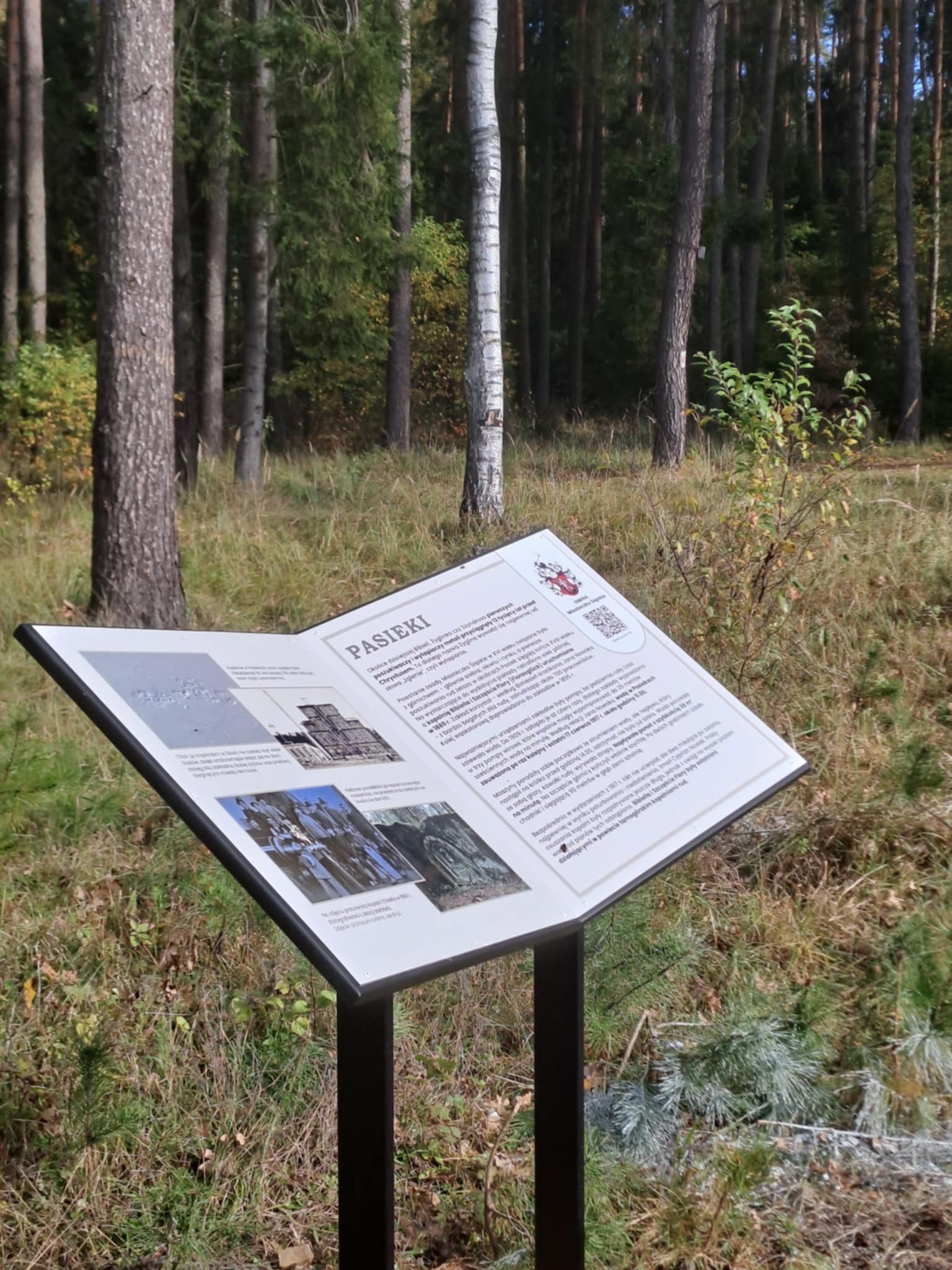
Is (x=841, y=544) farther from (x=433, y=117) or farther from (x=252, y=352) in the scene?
(x=433, y=117)

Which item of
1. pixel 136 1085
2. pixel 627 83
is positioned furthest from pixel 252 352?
pixel 627 83

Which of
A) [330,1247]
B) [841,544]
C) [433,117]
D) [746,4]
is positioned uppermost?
[746,4]

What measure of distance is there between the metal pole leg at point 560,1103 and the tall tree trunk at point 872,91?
25535 millimetres

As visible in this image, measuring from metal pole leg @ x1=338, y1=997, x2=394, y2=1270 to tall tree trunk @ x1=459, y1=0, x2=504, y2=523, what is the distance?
6.63 meters

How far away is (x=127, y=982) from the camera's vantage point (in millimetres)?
3217

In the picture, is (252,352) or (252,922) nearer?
(252,922)

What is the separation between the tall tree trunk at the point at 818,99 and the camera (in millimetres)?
29797

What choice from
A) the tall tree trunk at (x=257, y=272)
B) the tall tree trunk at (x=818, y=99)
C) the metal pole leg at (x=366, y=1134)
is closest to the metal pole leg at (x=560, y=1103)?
the metal pole leg at (x=366, y=1134)

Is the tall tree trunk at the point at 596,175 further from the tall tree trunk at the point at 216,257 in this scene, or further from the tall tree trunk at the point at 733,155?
the tall tree trunk at the point at 216,257

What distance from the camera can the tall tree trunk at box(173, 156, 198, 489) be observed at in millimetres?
11023

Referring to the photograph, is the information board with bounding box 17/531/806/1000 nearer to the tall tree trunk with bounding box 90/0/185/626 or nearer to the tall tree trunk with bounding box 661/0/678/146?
the tall tree trunk with bounding box 90/0/185/626

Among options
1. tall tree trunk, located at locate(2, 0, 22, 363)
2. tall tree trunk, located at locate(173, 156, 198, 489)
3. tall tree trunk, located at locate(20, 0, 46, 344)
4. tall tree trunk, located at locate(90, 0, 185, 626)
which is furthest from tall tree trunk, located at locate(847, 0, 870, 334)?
tall tree trunk, located at locate(90, 0, 185, 626)

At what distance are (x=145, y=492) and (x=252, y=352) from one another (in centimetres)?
536

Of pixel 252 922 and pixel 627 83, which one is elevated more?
pixel 627 83
